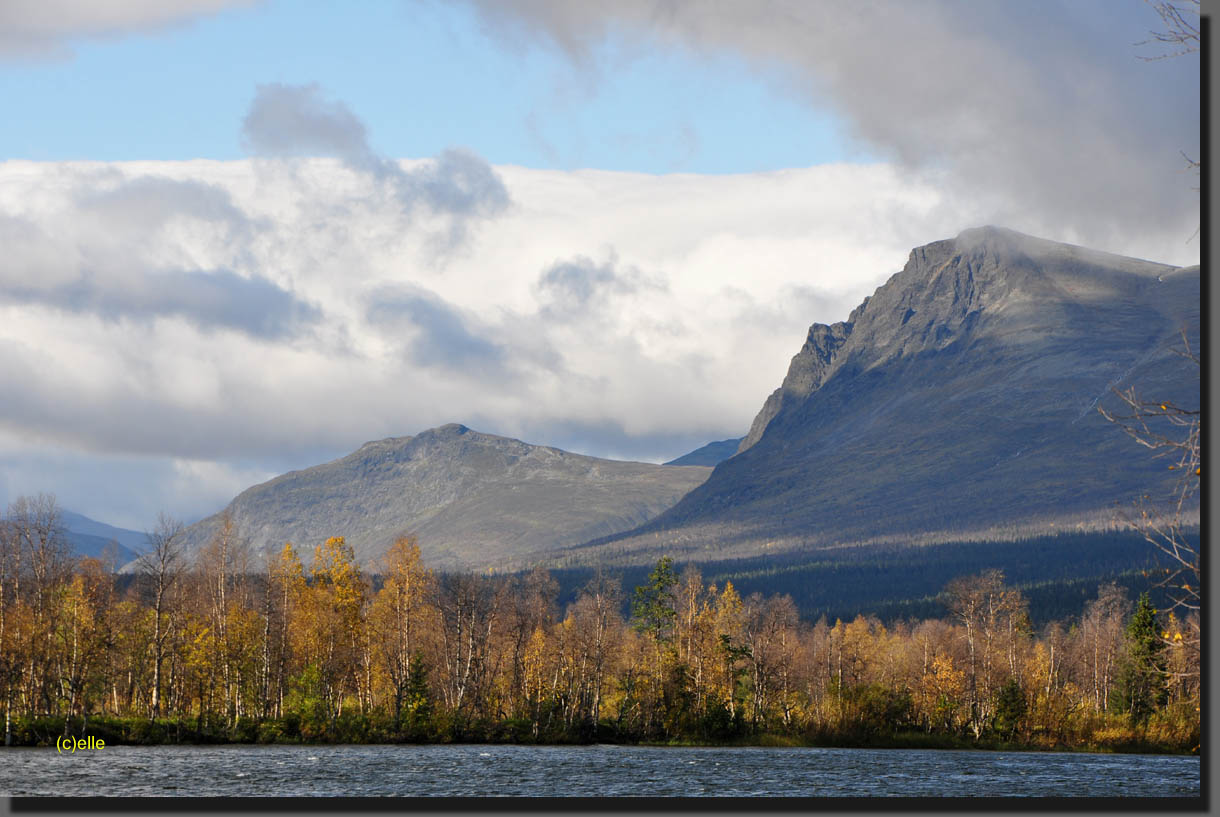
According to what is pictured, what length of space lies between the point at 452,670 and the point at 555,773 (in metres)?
34.1

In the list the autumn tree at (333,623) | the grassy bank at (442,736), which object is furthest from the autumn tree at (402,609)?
the grassy bank at (442,736)

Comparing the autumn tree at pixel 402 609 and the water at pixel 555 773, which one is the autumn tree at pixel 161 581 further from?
the autumn tree at pixel 402 609

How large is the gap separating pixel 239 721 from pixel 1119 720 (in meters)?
62.6

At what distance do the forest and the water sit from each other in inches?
286

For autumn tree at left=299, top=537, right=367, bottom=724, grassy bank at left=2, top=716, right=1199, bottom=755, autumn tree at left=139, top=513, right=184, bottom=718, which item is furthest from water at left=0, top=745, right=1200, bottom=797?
autumn tree at left=299, top=537, right=367, bottom=724

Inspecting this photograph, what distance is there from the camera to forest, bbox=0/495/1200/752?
76.4 meters

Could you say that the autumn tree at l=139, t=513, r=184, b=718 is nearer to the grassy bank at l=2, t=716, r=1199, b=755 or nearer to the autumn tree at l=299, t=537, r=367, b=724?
the grassy bank at l=2, t=716, r=1199, b=755

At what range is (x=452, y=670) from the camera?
298 feet

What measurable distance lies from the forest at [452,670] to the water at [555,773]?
23.8 ft

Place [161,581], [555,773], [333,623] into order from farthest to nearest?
[333,623], [161,581], [555,773]

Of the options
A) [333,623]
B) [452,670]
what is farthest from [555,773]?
[333,623]

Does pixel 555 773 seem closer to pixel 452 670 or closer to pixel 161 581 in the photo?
pixel 161 581

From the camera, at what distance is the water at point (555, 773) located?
4756 centimetres

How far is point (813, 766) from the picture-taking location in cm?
6712
